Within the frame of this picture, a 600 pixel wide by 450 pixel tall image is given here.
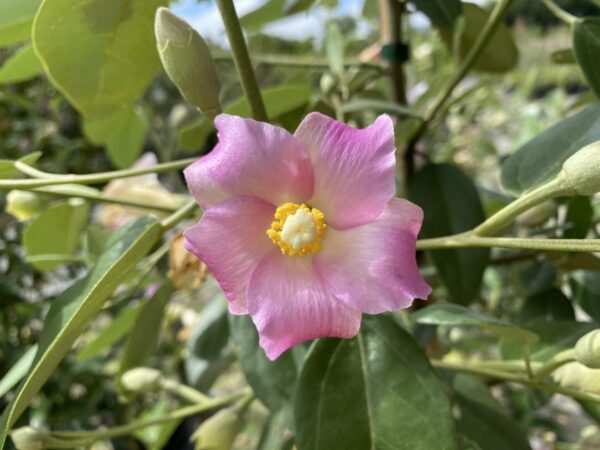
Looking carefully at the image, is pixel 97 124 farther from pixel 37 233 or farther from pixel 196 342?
pixel 196 342

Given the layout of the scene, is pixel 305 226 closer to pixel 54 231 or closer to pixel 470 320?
pixel 470 320

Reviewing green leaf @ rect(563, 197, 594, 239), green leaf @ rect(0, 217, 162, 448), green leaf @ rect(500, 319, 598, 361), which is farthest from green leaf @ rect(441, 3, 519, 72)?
green leaf @ rect(0, 217, 162, 448)

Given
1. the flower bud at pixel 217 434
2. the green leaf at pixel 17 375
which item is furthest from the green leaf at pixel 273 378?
the green leaf at pixel 17 375

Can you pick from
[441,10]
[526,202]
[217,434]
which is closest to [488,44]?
[441,10]

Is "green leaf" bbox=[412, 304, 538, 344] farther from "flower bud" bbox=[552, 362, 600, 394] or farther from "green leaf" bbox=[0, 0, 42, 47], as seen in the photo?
"green leaf" bbox=[0, 0, 42, 47]

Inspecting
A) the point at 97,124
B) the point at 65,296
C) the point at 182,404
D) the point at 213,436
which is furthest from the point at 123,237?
the point at 182,404

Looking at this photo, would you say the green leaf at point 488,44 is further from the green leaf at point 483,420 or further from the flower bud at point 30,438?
the flower bud at point 30,438
